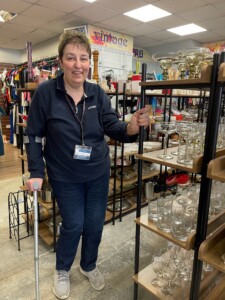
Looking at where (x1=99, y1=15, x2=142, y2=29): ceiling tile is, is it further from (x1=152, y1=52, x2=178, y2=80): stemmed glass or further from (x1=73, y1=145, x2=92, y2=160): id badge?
(x1=73, y1=145, x2=92, y2=160): id badge

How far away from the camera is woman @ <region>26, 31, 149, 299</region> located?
1.44m

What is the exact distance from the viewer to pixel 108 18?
4914 mm

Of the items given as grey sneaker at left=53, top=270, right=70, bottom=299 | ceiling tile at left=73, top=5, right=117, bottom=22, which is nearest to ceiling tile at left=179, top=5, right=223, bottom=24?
ceiling tile at left=73, top=5, right=117, bottom=22

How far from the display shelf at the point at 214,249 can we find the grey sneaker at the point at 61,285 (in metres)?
1.02

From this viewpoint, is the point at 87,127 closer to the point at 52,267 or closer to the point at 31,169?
the point at 31,169

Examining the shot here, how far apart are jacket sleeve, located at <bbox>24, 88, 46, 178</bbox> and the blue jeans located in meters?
0.14

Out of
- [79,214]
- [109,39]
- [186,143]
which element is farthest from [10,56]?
[186,143]

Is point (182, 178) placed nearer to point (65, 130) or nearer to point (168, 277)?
point (168, 277)

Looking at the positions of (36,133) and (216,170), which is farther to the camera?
(36,133)

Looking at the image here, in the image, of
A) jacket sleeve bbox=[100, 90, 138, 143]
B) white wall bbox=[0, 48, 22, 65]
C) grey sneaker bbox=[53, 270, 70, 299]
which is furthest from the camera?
white wall bbox=[0, 48, 22, 65]

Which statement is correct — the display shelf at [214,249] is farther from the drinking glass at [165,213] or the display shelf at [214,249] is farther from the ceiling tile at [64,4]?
the ceiling tile at [64,4]

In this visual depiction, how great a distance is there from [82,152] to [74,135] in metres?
0.11

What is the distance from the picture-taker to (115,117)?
5.21ft

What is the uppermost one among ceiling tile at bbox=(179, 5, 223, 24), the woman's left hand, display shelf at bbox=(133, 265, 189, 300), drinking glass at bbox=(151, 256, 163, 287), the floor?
ceiling tile at bbox=(179, 5, 223, 24)
